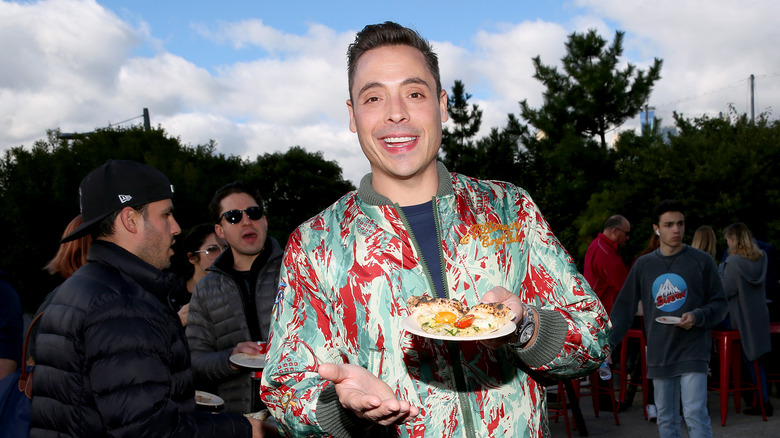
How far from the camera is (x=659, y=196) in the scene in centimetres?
2642

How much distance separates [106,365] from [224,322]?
2.06m

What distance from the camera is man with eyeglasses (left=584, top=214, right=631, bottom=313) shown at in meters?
9.41

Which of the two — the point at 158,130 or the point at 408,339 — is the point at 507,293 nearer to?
Answer: the point at 408,339

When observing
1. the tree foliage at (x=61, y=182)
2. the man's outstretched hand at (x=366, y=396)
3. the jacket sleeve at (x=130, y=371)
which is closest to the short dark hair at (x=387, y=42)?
the man's outstretched hand at (x=366, y=396)

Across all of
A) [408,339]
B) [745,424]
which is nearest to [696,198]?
[745,424]

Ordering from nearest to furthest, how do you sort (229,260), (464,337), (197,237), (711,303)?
(464,337) → (229,260) → (711,303) → (197,237)

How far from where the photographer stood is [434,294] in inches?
80.6

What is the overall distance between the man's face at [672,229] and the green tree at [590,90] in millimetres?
27616

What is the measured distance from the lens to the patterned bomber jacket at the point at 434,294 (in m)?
1.90

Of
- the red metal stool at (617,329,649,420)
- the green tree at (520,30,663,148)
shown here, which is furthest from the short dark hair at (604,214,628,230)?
the green tree at (520,30,663,148)

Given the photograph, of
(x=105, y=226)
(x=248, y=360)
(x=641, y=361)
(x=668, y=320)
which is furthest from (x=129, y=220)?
(x=641, y=361)

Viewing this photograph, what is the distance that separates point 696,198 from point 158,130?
111ft

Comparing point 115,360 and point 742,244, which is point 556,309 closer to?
point 115,360

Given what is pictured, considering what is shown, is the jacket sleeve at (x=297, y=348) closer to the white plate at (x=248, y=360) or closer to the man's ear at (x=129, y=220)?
the man's ear at (x=129, y=220)
